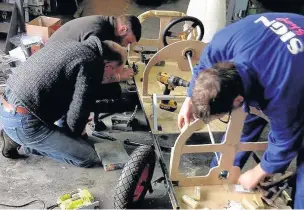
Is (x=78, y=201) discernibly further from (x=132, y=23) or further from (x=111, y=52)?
(x=132, y=23)

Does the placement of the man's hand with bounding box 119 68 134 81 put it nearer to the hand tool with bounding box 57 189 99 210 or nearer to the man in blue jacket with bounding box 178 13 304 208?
the hand tool with bounding box 57 189 99 210

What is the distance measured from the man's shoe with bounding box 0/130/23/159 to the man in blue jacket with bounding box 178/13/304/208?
5.58 feet

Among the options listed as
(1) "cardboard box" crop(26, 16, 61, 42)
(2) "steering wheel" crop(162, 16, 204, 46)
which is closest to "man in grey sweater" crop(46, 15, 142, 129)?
(2) "steering wheel" crop(162, 16, 204, 46)

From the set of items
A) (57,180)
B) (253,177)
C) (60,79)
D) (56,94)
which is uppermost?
(60,79)

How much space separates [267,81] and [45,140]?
1.70m

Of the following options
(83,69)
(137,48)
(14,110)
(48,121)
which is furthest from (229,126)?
(137,48)

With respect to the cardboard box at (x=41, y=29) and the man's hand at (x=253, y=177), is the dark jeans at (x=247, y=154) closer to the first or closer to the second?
the man's hand at (x=253, y=177)

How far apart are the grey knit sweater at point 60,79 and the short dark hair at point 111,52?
1.1 inches

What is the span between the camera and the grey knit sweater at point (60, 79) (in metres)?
2.67

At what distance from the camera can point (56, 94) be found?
2727 mm

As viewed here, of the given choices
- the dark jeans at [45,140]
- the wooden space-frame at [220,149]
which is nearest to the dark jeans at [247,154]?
the wooden space-frame at [220,149]

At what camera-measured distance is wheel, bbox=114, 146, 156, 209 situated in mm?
2496

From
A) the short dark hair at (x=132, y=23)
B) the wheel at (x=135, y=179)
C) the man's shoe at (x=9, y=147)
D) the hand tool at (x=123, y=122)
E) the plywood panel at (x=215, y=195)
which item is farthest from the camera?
the hand tool at (x=123, y=122)

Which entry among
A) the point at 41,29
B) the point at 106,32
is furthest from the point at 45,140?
the point at 41,29
